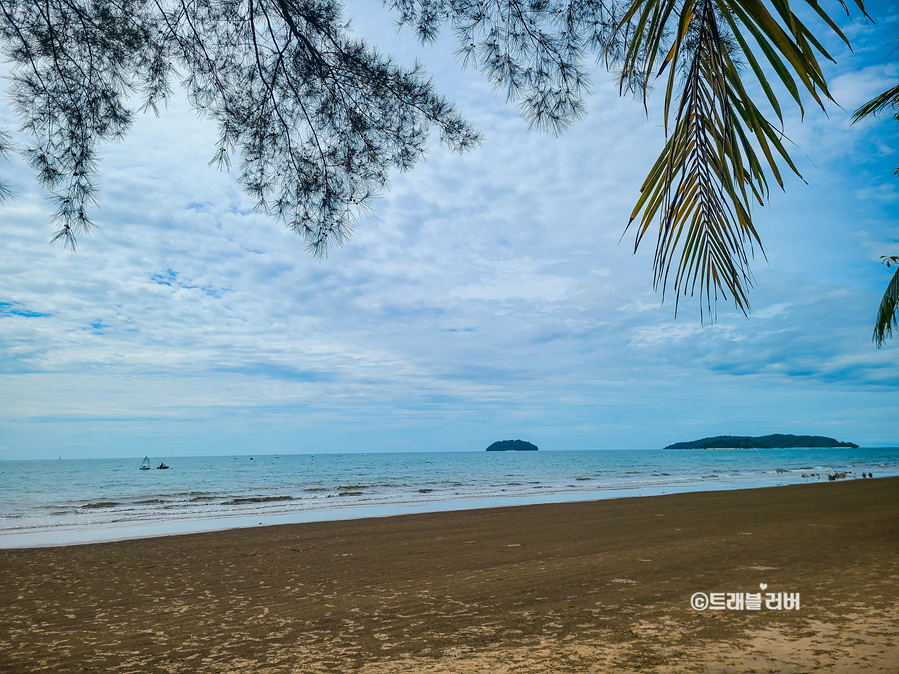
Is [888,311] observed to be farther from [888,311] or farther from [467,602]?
[467,602]

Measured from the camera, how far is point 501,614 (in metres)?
4.29

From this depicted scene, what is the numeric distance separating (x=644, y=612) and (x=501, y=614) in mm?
1131

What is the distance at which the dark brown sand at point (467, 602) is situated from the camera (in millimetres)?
3416

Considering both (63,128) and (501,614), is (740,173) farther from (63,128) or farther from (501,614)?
(63,128)

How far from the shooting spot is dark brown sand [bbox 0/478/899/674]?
11.2 feet

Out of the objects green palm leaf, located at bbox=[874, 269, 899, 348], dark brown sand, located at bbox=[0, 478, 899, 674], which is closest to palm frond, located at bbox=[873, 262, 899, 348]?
green palm leaf, located at bbox=[874, 269, 899, 348]

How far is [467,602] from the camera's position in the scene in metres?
4.71

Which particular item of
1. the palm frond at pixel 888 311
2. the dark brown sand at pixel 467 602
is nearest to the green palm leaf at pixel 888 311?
the palm frond at pixel 888 311
